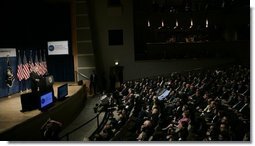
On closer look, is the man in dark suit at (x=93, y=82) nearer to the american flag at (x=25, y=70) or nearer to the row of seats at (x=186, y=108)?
the row of seats at (x=186, y=108)

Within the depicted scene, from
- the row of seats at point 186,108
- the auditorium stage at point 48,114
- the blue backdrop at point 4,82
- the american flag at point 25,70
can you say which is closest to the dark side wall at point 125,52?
the row of seats at point 186,108

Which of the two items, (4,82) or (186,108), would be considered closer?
(186,108)

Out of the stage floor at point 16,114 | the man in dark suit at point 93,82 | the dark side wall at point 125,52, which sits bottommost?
the stage floor at point 16,114

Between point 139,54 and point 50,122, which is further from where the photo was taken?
point 139,54

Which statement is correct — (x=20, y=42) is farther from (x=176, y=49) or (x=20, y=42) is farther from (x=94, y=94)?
(x=176, y=49)

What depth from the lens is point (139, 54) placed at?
21.9 ft

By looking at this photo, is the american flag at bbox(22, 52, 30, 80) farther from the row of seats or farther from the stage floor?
the row of seats

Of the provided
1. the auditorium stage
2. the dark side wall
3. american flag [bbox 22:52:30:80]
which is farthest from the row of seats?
american flag [bbox 22:52:30:80]

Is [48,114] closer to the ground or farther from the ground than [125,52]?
closer to the ground

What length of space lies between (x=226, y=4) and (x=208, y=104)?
59.8 inches

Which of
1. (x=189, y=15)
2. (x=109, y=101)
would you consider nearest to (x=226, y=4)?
(x=189, y=15)

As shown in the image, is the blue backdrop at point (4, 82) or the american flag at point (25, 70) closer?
the american flag at point (25, 70)

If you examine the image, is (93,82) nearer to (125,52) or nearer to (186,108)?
(125,52)

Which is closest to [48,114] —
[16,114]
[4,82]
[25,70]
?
[16,114]
